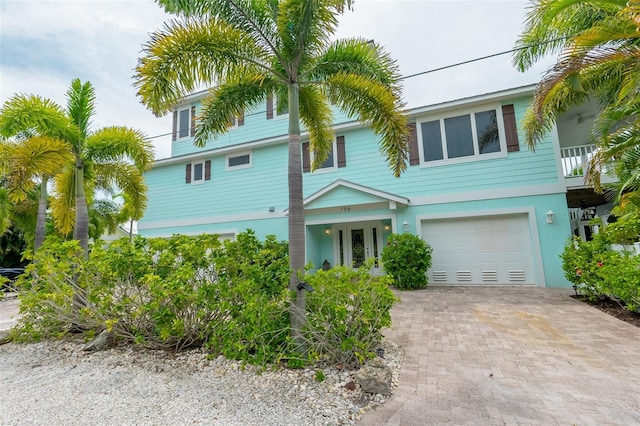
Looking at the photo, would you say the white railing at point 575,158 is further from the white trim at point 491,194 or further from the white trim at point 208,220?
the white trim at point 208,220

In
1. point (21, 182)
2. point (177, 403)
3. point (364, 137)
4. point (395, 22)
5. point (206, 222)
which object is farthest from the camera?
point (206, 222)

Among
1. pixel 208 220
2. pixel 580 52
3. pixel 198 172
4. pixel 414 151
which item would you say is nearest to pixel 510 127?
pixel 414 151

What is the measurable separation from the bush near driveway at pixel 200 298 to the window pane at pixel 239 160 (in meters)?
8.13

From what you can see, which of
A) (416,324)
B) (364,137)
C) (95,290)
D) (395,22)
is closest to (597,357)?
(416,324)

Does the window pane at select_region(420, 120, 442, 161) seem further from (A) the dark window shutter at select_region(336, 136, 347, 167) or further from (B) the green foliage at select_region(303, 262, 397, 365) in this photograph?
(B) the green foliage at select_region(303, 262, 397, 365)

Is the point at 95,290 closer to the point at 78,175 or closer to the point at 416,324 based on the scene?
the point at 78,175

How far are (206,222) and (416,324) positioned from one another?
1016cm

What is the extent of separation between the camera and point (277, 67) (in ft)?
14.8

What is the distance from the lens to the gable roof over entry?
9406 mm

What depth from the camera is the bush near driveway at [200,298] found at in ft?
11.1

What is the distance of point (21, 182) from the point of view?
4992 mm

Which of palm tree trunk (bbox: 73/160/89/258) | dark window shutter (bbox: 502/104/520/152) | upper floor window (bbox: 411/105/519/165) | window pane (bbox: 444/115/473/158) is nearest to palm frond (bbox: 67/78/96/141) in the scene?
palm tree trunk (bbox: 73/160/89/258)

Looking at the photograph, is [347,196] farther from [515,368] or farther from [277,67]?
[515,368]

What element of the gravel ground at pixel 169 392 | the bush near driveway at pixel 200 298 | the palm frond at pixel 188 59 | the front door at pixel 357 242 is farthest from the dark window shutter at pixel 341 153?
the gravel ground at pixel 169 392
